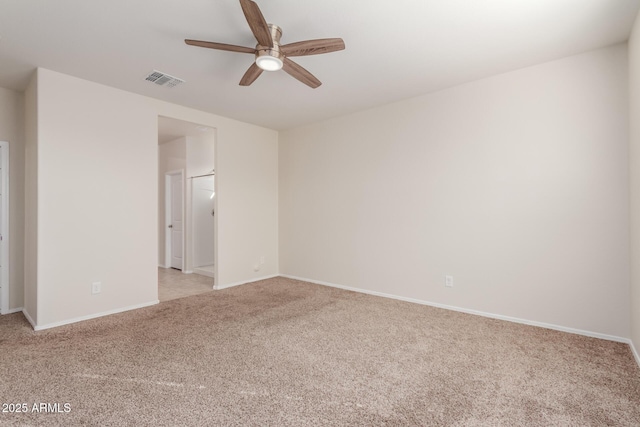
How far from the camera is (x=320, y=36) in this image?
2.52 meters

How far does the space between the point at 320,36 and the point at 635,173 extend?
264cm

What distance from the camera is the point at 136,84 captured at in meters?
3.43

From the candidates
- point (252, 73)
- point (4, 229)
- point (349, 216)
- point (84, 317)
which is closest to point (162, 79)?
point (252, 73)

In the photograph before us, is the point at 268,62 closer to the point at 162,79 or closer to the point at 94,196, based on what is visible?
the point at 162,79

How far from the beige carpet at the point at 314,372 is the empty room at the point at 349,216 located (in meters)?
0.02

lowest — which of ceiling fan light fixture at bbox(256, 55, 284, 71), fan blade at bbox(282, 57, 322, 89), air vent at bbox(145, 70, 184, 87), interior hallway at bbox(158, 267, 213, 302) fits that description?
interior hallway at bbox(158, 267, 213, 302)

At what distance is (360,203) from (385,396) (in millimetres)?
2847

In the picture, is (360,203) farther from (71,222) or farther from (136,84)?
(71,222)

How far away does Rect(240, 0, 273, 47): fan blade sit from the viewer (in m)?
1.78

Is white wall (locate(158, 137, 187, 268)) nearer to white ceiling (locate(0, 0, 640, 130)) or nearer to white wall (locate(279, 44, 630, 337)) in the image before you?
white ceiling (locate(0, 0, 640, 130))

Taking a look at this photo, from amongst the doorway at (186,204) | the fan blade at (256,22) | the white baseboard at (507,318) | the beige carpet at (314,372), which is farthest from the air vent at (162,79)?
the white baseboard at (507,318)

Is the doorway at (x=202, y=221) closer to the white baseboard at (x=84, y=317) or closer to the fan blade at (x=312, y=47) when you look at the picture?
the white baseboard at (x=84, y=317)

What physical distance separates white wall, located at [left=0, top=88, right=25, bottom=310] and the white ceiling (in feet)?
0.93

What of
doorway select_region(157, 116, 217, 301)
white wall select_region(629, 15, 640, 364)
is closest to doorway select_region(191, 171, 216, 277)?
doorway select_region(157, 116, 217, 301)
